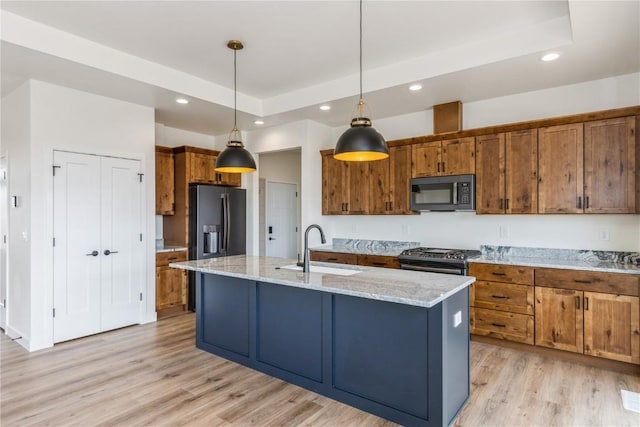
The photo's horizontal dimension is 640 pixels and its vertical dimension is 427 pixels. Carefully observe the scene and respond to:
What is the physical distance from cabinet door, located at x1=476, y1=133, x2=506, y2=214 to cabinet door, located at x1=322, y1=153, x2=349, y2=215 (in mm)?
1752

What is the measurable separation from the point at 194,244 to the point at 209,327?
1.79 m

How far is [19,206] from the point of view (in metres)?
Answer: 3.99

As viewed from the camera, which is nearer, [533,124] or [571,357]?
[571,357]

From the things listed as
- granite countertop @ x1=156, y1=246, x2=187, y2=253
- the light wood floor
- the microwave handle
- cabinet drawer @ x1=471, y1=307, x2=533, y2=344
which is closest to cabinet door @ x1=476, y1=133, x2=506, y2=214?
the microwave handle

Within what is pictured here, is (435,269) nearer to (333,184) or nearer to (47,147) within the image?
(333,184)

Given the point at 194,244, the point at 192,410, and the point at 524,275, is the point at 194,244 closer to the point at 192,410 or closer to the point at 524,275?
the point at 192,410

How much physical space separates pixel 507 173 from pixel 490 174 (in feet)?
0.55

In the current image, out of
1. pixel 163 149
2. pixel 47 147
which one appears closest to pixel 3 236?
pixel 47 147

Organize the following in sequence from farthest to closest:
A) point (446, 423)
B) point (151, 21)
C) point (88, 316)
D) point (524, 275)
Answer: point (88, 316)
point (524, 275)
point (151, 21)
point (446, 423)

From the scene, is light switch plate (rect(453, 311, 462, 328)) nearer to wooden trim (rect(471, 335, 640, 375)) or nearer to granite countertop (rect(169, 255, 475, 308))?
granite countertop (rect(169, 255, 475, 308))

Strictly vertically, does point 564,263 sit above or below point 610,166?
below

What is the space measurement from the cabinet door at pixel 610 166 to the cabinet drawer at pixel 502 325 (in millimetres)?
1215

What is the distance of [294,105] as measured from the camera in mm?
4691

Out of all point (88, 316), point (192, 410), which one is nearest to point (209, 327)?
point (192, 410)
